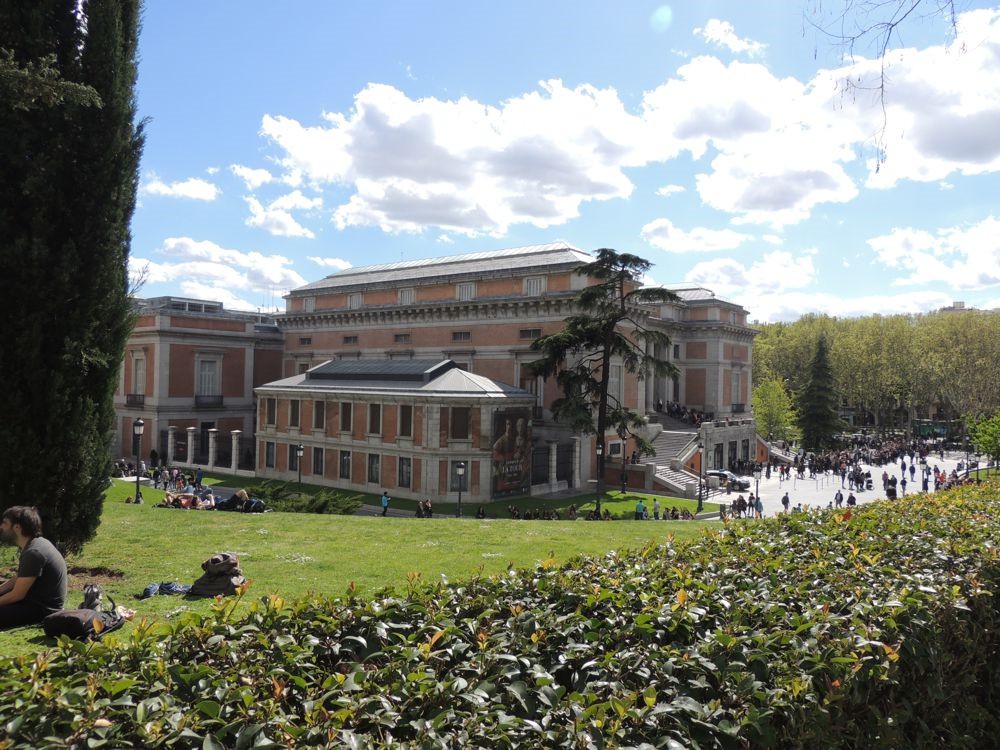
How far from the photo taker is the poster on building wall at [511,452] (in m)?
31.5

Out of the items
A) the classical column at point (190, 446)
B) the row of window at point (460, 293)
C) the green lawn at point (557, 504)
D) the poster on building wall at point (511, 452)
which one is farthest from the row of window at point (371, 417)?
the row of window at point (460, 293)

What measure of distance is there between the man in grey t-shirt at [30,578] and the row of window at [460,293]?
33.0 meters

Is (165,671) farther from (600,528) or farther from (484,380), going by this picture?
(484,380)

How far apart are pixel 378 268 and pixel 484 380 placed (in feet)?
80.0

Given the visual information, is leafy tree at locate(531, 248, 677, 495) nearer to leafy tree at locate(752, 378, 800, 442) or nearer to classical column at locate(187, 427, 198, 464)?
classical column at locate(187, 427, 198, 464)

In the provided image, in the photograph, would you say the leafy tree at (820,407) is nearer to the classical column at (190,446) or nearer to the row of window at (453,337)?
the row of window at (453,337)

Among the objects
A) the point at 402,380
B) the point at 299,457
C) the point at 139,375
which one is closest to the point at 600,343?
the point at 402,380

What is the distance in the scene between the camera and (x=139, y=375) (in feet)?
153

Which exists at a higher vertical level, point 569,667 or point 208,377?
point 208,377

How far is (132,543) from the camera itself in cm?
1380

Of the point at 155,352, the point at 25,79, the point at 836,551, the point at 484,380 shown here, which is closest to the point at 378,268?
the point at 155,352

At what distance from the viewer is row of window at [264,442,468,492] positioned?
31.5 m

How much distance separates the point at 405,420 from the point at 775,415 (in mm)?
41250

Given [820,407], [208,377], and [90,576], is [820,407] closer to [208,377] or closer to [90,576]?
[208,377]
